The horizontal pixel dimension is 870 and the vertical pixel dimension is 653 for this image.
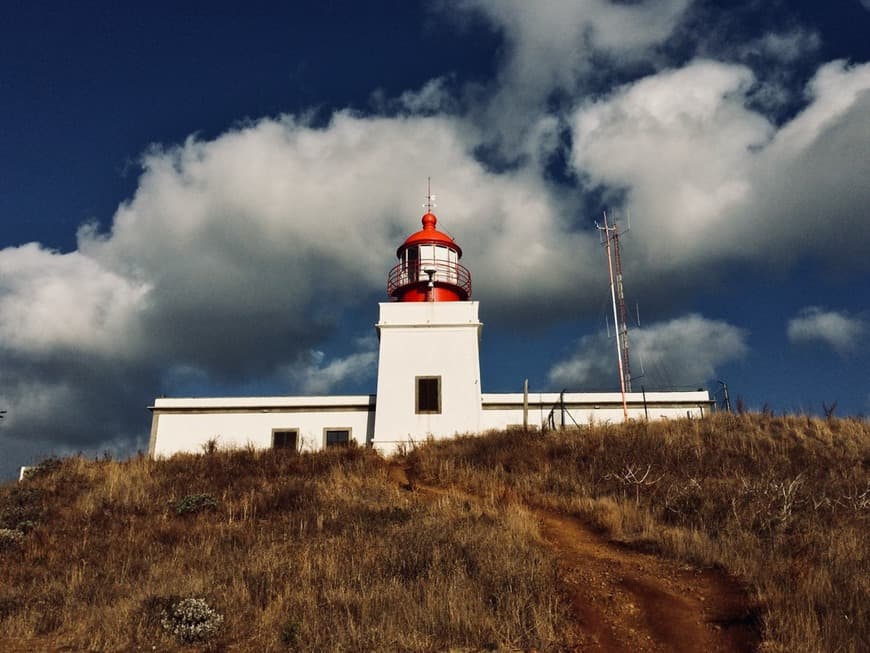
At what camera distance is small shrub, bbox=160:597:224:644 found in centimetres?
730

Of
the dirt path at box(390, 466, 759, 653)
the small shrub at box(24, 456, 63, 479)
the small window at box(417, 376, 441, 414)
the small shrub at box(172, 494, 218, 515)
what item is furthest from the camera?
the small window at box(417, 376, 441, 414)

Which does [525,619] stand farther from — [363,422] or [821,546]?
[363,422]

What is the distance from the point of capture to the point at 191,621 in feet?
24.6

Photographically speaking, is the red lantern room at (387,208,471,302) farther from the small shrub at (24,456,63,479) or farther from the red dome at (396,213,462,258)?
the small shrub at (24,456,63,479)

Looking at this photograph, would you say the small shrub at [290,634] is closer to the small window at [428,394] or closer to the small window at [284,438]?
the small window at [428,394]

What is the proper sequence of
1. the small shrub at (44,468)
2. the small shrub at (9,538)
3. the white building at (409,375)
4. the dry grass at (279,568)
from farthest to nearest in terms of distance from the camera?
the white building at (409,375), the small shrub at (44,468), the small shrub at (9,538), the dry grass at (279,568)

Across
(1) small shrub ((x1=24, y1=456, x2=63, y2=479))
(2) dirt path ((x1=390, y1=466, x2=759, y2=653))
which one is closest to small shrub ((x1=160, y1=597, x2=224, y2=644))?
(2) dirt path ((x1=390, y1=466, x2=759, y2=653))

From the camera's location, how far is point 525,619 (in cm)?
708

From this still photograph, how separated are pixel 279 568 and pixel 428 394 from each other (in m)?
12.4

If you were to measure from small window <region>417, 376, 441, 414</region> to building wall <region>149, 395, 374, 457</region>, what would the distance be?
2.92m

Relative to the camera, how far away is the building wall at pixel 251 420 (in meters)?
23.3

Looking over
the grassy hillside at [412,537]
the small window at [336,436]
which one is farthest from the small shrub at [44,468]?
the small window at [336,436]

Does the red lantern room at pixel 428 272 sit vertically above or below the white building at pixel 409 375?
above

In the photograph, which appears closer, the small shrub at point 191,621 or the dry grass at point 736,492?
the small shrub at point 191,621
